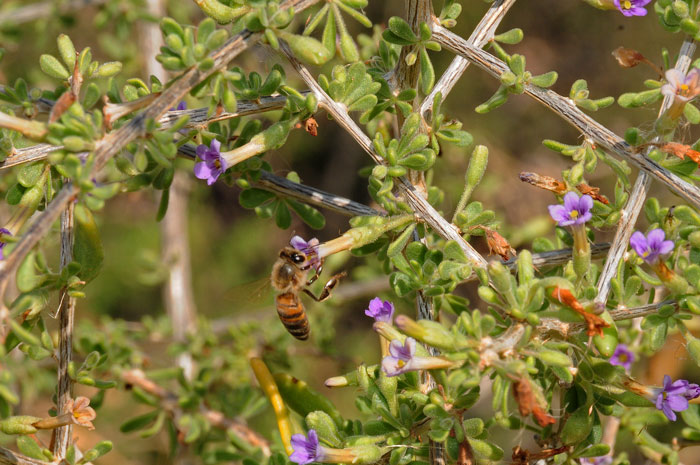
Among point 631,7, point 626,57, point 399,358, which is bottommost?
point 399,358

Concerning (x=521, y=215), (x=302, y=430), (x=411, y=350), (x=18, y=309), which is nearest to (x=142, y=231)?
(x=521, y=215)

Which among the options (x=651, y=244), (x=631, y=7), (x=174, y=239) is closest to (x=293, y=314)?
(x=651, y=244)

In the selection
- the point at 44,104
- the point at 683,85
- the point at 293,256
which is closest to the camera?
the point at 683,85

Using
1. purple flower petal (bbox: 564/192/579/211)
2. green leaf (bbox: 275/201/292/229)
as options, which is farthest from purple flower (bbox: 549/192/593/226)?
green leaf (bbox: 275/201/292/229)

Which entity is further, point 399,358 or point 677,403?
point 677,403

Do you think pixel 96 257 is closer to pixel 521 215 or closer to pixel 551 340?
pixel 551 340

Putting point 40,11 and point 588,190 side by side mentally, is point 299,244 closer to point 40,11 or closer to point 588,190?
point 588,190

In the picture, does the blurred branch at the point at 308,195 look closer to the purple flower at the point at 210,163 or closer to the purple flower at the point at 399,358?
the purple flower at the point at 210,163
